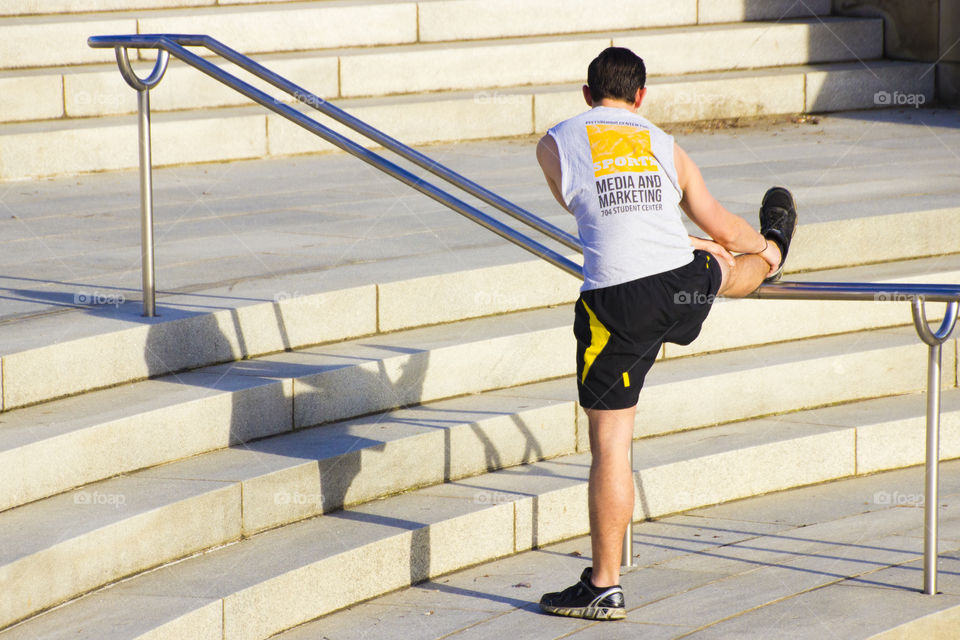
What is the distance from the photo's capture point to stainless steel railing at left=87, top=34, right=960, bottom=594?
14.2ft

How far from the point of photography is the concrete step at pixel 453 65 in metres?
8.62

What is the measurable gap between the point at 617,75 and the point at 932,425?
1.56 m

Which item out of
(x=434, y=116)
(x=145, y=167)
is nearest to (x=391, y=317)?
(x=145, y=167)

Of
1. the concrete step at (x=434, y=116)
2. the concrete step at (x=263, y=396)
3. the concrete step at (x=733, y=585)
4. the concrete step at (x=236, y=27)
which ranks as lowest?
the concrete step at (x=733, y=585)

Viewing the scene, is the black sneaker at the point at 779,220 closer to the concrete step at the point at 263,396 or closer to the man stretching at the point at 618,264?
the man stretching at the point at 618,264

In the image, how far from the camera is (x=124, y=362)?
493cm

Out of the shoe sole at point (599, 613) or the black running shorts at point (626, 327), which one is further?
the shoe sole at point (599, 613)

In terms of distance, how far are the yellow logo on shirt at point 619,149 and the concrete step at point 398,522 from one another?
1437mm

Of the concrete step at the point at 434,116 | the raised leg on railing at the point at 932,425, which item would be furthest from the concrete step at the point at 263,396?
the concrete step at the point at 434,116

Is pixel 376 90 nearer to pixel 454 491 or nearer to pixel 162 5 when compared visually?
pixel 162 5

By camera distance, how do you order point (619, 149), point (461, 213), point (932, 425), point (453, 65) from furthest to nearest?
point (453, 65) → point (461, 213) → point (932, 425) → point (619, 149)

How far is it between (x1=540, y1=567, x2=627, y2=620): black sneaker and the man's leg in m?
0.07

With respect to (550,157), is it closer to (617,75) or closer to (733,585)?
(617,75)

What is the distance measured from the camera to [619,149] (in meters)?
4.02
